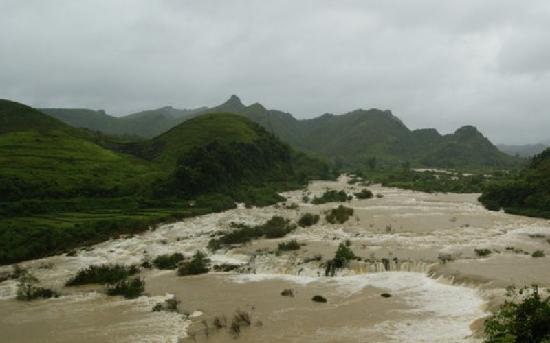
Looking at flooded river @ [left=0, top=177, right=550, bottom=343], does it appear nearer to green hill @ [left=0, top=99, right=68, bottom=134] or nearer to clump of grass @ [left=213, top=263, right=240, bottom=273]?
clump of grass @ [left=213, top=263, right=240, bottom=273]

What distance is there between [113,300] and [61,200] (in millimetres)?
35166

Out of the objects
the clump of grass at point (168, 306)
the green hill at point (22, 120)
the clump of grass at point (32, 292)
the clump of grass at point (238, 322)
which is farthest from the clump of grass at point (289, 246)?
the green hill at point (22, 120)

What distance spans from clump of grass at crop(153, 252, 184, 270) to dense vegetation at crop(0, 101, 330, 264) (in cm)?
1259

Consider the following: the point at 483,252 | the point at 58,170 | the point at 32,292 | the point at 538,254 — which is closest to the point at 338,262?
the point at 483,252

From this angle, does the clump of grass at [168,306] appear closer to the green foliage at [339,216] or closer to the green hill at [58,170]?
the green foliage at [339,216]

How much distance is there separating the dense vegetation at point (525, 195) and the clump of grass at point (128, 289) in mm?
47806

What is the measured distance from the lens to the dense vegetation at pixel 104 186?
47.9 meters

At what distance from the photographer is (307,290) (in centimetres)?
3002

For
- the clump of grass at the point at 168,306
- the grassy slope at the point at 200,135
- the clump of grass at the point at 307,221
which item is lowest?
the clump of grass at the point at 168,306

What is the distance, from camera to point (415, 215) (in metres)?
59.1

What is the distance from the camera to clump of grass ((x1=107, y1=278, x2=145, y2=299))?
98.8 feet

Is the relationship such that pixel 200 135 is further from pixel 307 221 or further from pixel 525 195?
pixel 525 195

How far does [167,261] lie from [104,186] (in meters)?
34.3

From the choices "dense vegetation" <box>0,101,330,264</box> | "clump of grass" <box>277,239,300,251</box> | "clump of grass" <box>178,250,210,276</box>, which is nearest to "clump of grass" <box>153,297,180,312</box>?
"clump of grass" <box>178,250,210,276</box>
